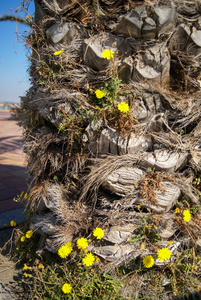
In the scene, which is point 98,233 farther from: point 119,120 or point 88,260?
point 119,120

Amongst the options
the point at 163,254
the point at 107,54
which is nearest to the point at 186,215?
the point at 163,254

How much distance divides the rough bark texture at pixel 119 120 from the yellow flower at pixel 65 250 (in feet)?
0.32

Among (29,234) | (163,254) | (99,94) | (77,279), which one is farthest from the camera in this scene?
(29,234)

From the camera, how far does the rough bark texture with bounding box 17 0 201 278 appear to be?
1.93 m

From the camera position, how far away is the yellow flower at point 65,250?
1820 mm

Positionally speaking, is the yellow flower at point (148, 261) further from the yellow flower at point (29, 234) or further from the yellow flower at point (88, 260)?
the yellow flower at point (29, 234)

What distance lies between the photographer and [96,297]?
1778 mm

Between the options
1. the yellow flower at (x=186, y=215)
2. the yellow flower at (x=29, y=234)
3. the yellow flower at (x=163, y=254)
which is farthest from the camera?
the yellow flower at (x=29, y=234)

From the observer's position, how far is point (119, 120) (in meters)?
1.98

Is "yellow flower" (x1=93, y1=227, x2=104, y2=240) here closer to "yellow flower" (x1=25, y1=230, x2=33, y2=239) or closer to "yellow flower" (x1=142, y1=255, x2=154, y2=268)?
"yellow flower" (x1=142, y1=255, x2=154, y2=268)

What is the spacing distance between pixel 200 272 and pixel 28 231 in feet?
4.74

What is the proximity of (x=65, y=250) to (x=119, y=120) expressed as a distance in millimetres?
1031

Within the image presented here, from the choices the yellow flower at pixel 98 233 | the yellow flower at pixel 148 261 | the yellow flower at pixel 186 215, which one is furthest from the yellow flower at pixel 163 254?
the yellow flower at pixel 98 233

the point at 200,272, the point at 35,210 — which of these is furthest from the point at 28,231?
the point at 200,272
